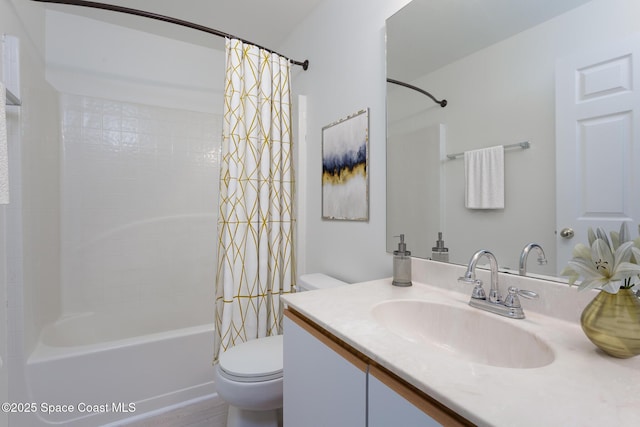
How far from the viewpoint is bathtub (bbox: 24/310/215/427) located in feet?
4.84

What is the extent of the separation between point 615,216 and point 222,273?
159cm

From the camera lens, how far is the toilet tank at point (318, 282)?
1602 mm

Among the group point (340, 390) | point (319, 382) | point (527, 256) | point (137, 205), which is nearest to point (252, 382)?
point (319, 382)

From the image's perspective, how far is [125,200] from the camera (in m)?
2.29

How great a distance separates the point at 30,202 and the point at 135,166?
30.4 inches

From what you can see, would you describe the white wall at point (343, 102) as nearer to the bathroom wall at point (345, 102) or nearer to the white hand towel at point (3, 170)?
the bathroom wall at point (345, 102)

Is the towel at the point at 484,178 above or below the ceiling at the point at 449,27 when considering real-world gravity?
below

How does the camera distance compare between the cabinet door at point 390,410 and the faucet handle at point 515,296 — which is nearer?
the cabinet door at point 390,410

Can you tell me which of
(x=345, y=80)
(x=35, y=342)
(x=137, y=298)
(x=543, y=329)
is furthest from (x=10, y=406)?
(x=345, y=80)

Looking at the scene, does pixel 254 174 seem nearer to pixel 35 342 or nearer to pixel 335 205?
pixel 335 205

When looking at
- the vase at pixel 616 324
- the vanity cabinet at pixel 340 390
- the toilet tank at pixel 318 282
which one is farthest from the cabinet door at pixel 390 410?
the toilet tank at pixel 318 282

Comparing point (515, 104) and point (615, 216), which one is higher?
point (515, 104)

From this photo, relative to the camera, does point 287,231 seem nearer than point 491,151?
No

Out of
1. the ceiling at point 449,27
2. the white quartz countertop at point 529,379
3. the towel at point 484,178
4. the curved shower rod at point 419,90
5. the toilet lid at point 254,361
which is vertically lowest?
the toilet lid at point 254,361
